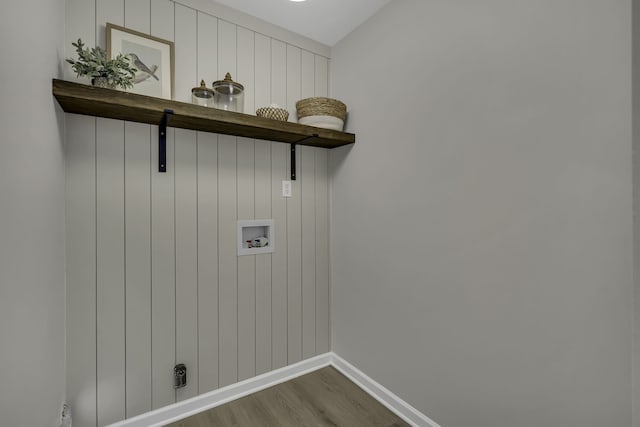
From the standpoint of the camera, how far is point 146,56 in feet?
4.99

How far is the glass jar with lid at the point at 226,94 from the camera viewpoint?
5.30 feet

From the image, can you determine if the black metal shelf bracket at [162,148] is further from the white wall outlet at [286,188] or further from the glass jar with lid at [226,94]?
the white wall outlet at [286,188]

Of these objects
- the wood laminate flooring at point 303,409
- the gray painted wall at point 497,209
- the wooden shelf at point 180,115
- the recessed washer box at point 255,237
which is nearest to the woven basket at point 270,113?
the wooden shelf at point 180,115

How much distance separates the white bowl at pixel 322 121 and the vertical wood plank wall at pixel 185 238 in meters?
0.24

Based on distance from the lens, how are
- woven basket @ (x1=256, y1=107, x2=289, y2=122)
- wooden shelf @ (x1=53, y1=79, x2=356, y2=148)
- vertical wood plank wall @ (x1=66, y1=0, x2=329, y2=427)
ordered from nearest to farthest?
wooden shelf @ (x1=53, y1=79, x2=356, y2=148)
vertical wood plank wall @ (x1=66, y1=0, x2=329, y2=427)
woven basket @ (x1=256, y1=107, x2=289, y2=122)

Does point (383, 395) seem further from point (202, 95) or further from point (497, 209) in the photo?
point (202, 95)

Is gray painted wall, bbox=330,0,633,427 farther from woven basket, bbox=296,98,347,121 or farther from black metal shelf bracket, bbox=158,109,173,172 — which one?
black metal shelf bracket, bbox=158,109,173,172

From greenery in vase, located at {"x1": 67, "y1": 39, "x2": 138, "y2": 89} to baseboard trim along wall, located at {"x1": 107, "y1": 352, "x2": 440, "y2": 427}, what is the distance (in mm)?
1652

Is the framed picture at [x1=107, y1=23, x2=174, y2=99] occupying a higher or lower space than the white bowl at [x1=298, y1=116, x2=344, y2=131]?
higher

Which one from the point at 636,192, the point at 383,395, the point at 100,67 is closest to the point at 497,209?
the point at 636,192

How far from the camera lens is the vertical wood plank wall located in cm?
142

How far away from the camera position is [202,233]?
67.3 inches

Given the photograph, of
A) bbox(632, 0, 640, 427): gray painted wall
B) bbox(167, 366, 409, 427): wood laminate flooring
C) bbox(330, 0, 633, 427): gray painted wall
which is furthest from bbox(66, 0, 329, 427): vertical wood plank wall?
bbox(632, 0, 640, 427): gray painted wall

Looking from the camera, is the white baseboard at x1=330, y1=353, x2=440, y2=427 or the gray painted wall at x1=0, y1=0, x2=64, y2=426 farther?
the white baseboard at x1=330, y1=353, x2=440, y2=427
